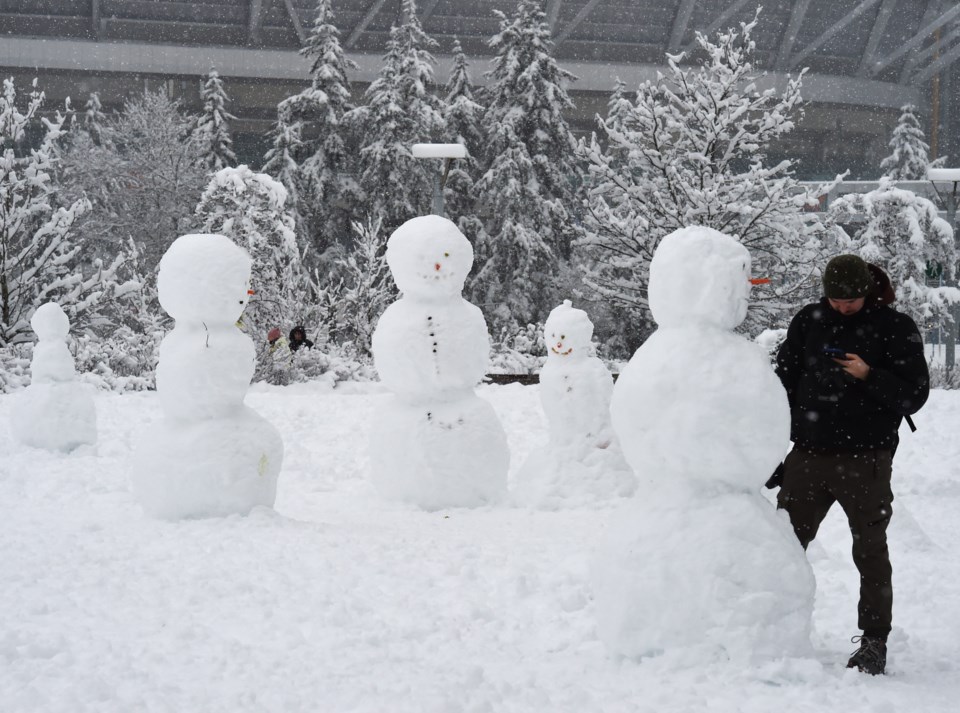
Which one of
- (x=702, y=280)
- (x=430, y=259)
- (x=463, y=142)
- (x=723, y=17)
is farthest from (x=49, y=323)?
(x=723, y=17)

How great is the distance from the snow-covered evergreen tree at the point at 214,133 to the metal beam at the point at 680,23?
19142 millimetres

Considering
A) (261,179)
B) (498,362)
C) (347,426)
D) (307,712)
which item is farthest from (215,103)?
(307,712)

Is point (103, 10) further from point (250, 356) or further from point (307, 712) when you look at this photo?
point (307, 712)

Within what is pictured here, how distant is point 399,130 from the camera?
23562 mm

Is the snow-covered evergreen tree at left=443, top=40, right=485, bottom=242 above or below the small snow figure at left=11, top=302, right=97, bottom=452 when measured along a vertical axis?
above

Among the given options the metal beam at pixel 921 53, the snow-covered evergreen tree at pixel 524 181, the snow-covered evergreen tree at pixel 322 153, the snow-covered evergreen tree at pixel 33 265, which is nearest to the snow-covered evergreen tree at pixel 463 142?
the snow-covered evergreen tree at pixel 524 181

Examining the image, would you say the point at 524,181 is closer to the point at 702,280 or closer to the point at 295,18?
the point at 295,18

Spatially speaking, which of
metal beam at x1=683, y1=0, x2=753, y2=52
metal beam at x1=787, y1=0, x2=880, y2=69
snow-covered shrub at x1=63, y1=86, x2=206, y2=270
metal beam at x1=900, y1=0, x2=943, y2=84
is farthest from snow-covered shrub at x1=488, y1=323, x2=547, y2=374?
metal beam at x1=900, y1=0, x2=943, y2=84

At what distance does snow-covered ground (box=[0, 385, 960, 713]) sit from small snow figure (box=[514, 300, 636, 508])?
0.20 meters

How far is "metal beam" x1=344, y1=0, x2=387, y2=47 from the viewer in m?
35.9

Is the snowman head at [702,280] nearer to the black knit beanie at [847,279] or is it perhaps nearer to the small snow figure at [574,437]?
the black knit beanie at [847,279]

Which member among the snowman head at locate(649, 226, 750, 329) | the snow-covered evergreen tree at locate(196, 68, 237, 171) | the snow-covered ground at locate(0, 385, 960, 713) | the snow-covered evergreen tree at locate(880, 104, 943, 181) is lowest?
the snow-covered ground at locate(0, 385, 960, 713)

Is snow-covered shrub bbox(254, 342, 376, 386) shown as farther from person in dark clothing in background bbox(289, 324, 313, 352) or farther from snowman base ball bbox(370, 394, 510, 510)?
snowman base ball bbox(370, 394, 510, 510)

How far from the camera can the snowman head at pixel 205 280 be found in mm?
6492
